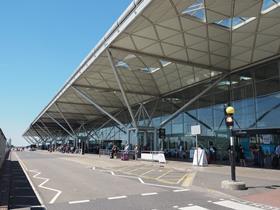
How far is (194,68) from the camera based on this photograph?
31484 millimetres

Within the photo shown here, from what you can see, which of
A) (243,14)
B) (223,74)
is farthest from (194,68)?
(243,14)

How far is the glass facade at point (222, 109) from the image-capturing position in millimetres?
25891

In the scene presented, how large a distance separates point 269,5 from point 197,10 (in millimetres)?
4381

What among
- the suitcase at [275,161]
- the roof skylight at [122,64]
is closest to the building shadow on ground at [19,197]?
the suitcase at [275,161]

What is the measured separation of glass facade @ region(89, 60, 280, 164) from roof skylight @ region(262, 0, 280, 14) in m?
6.71

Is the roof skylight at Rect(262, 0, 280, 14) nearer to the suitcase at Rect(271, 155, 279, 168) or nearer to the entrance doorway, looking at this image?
the suitcase at Rect(271, 155, 279, 168)

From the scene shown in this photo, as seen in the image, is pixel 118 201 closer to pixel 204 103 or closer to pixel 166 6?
pixel 166 6

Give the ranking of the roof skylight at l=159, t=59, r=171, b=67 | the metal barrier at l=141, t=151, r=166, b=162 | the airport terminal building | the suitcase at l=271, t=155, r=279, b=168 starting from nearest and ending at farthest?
1. the airport terminal building
2. the suitcase at l=271, t=155, r=279, b=168
3. the metal barrier at l=141, t=151, r=166, b=162
4. the roof skylight at l=159, t=59, r=171, b=67

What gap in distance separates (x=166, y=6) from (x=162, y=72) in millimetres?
14523

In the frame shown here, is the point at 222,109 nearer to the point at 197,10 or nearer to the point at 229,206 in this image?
the point at 197,10

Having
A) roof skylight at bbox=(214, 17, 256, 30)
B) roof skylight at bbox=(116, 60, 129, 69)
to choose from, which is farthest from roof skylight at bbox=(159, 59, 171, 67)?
roof skylight at bbox=(214, 17, 256, 30)

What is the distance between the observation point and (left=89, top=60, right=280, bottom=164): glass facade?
25.9 metres

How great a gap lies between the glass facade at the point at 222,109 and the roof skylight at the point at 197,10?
833 cm

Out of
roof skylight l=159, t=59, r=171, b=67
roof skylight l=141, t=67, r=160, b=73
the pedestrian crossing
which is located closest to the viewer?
the pedestrian crossing
